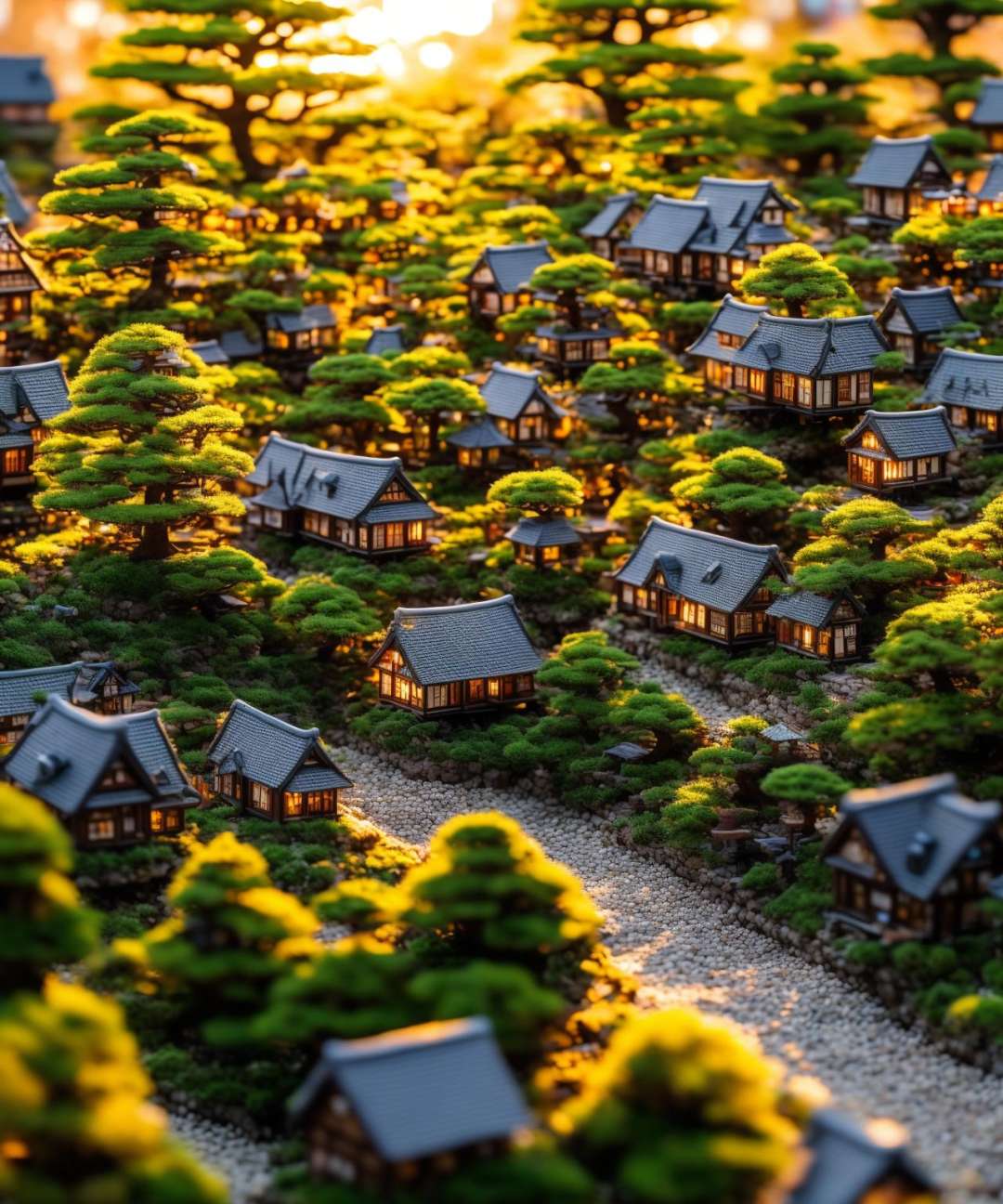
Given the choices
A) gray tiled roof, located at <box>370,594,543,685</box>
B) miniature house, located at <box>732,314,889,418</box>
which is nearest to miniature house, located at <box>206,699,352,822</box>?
gray tiled roof, located at <box>370,594,543,685</box>

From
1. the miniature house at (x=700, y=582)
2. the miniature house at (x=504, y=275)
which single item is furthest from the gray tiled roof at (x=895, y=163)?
the miniature house at (x=700, y=582)

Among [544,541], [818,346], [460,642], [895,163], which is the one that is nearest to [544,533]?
[544,541]

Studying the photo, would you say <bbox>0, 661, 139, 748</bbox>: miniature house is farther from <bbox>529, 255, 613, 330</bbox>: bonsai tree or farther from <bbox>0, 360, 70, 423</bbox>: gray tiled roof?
<bbox>529, 255, 613, 330</bbox>: bonsai tree

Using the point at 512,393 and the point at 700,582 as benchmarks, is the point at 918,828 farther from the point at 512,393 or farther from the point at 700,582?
the point at 512,393

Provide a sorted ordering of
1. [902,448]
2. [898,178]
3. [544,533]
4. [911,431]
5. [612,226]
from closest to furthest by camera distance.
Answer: [902,448] → [911,431] → [544,533] → [898,178] → [612,226]

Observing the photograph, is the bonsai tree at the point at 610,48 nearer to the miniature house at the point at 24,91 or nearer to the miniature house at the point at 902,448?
the miniature house at the point at 24,91
